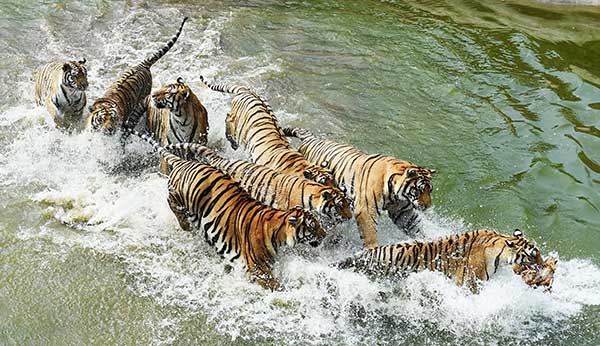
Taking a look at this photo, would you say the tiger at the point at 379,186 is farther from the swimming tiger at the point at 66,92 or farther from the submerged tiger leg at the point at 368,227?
the swimming tiger at the point at 66,92

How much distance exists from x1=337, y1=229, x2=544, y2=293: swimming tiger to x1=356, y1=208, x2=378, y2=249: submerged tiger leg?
0.57ft

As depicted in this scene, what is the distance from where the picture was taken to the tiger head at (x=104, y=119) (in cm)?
447

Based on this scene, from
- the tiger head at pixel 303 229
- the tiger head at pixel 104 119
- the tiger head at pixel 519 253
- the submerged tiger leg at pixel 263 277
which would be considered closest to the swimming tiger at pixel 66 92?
the tiger head at pixel 104 119

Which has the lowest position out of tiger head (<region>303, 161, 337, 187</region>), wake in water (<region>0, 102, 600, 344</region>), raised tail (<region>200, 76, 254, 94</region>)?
wake in water (<region>0, 102, 600, 344</region>)

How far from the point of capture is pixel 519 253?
3.25 meters

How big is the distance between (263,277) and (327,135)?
2.01 meters

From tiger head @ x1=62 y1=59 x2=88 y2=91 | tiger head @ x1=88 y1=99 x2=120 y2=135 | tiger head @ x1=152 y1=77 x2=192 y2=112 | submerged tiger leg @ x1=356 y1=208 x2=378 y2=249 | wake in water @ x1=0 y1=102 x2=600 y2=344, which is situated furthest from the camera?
tiger head @ x1=62 y1=59 x2=88 y2=91

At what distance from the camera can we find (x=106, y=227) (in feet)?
13.2

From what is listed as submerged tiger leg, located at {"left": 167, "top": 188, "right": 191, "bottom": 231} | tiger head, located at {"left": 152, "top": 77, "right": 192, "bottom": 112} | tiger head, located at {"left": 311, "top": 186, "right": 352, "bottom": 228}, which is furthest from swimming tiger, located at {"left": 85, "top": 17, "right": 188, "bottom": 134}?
tiger head, located at {"left": 311, "top": 186, "right": 352, "bottom": 228}

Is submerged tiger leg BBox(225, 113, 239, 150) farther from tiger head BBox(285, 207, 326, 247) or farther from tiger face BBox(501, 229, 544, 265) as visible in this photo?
tiger face BBox(501, 229, 544, 265)

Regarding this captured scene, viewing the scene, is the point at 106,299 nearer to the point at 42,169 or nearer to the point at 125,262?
the point at 125,262

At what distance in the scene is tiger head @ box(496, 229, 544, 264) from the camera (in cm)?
325

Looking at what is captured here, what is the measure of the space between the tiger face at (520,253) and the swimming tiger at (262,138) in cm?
100

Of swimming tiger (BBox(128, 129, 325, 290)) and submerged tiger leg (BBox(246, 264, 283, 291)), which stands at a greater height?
swimming tiger (BBox(128, 129, 325, 290))
